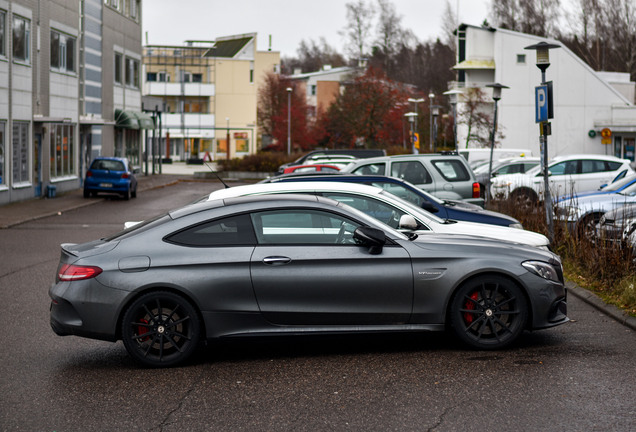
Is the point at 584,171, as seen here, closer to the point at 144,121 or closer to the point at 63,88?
the point at 63,88

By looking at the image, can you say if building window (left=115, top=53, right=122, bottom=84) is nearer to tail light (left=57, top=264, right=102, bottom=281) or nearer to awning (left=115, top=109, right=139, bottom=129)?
awning (left=115, top=109, right=139, bottom=129)

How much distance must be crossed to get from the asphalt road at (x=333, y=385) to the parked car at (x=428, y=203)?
3.78 meters

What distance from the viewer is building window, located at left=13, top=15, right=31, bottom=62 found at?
100 ft

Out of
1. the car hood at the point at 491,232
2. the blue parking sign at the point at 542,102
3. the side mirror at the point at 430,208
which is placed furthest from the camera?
the blue parking sign at the point at 542,102

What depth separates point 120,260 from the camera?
747 cm

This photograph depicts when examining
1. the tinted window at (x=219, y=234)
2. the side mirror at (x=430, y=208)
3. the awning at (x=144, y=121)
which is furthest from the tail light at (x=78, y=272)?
the awning at (x=144, y=121)

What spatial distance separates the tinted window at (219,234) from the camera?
24.9 ft

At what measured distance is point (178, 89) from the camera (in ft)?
298

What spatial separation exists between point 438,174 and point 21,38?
63.1ft

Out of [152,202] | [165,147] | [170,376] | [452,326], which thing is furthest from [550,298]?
[165,147]

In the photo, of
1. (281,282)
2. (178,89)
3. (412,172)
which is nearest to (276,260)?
(281,282)

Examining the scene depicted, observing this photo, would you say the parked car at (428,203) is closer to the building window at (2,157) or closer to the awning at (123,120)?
the building window at (2,157)

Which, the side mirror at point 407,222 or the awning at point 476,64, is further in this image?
the awning at point 476,64

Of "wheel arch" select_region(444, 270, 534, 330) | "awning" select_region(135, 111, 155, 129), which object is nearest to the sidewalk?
"awning" select_region(135, 111, 155, 129)
